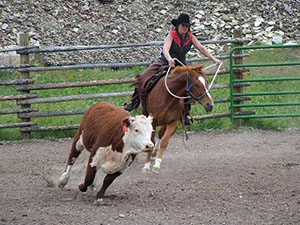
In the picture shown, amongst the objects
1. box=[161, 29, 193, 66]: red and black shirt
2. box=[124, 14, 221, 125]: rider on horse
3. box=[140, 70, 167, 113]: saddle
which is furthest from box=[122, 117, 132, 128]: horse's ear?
box=[161, 29, 193, 66]: red and black shirt

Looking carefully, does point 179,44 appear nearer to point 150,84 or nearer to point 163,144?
point 150,84

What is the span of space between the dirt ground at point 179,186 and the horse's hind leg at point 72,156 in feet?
0.42

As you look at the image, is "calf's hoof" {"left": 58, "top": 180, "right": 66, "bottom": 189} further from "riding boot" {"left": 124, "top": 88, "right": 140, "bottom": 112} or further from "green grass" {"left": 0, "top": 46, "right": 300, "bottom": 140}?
"green grass" {"left": 0, "top": 46, "right": 300, "bottom": 140}

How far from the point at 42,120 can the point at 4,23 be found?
8.61 metres

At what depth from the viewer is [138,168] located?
11195mm

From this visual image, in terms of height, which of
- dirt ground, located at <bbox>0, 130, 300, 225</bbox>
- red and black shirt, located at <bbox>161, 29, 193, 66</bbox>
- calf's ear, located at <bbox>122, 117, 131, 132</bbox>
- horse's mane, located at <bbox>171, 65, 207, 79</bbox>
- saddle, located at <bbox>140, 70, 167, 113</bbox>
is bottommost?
dirt ground, located at <bbox>0, 130, 300, 225</bbox>

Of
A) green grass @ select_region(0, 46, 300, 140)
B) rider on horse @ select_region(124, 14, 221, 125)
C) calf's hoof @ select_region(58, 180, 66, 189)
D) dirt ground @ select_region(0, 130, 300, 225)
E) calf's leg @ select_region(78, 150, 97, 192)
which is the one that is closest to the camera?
dirt ground @ select_region(0, 130, 300, 225)

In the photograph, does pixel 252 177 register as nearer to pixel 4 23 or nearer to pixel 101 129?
pixel 101 129

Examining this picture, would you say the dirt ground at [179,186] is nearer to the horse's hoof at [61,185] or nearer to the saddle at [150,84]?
the horse's hoof at [61,185]

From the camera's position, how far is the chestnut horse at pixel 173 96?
10336 millimetres

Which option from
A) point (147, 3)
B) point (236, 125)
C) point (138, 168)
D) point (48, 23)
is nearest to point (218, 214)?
point (138, 168)

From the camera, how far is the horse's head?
10.3m

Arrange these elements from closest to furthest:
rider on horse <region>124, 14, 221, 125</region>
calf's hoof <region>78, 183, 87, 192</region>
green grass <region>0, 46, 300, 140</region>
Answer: calf's hoof <region>78, 183, 87, 192</region> < rider on horse <region>124, 14, 221, 125</region> < green grass <region>0, 46, 300, 140</region>

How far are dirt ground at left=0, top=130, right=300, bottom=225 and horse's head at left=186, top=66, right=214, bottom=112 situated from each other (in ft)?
3.31
